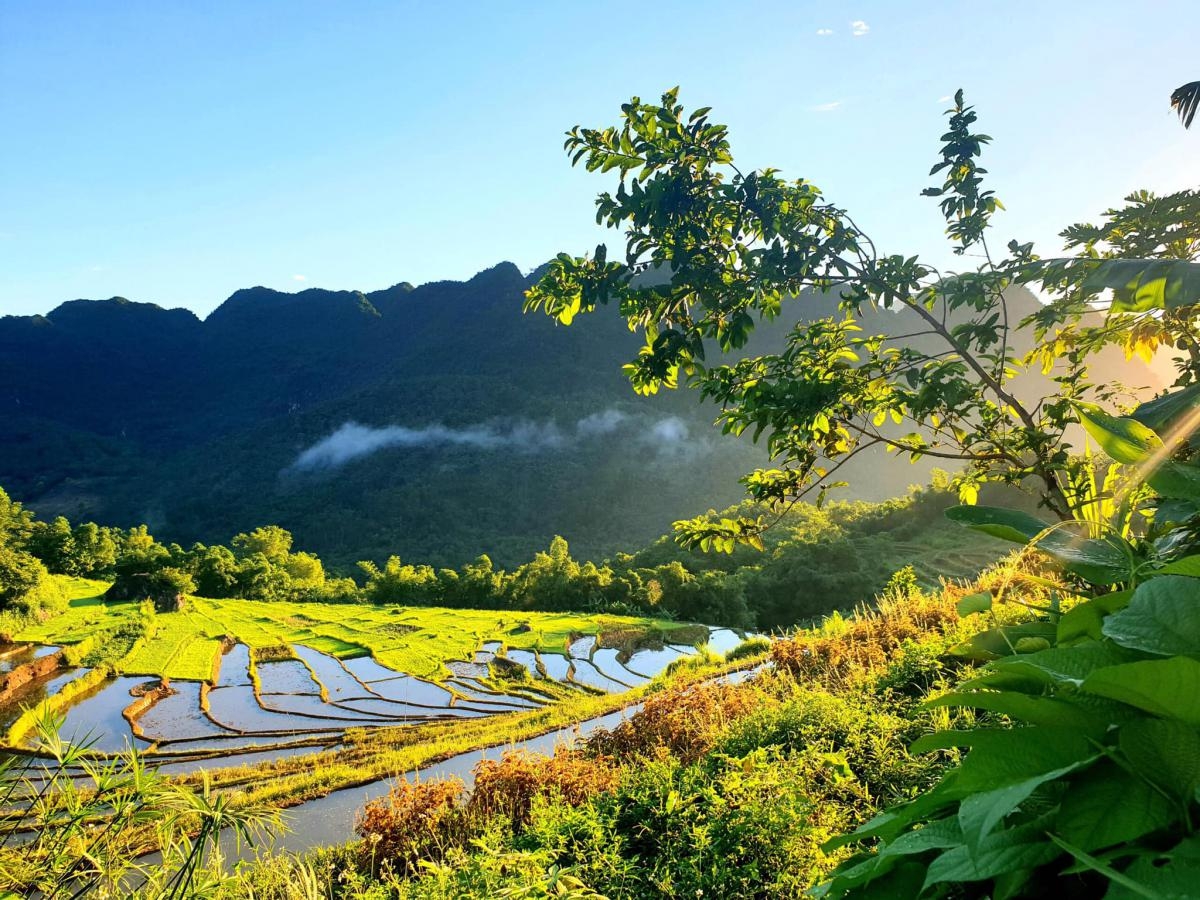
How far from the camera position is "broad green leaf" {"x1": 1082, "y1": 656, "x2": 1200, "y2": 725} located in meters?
0.37

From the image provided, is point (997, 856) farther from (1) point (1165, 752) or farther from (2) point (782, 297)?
(2) point (782, 297)

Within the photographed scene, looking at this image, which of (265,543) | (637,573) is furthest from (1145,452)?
(265,543)

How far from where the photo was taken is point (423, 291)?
438 feet

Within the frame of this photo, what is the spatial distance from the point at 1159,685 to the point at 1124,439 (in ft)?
1.39

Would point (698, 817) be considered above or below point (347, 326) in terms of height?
below

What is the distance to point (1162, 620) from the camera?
449 mm

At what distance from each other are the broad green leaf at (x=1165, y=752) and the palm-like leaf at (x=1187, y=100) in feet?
26.8

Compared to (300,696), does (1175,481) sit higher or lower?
higher

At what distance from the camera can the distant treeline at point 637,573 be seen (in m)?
33.1

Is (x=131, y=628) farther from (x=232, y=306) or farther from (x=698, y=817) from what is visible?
(x=232, y=306)

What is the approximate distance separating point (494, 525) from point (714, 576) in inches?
2013

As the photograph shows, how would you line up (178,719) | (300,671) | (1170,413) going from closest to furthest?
(1170,413)
(178,719)
(300,671)

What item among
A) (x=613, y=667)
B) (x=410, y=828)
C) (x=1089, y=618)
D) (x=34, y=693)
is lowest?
(x=613, y=667)

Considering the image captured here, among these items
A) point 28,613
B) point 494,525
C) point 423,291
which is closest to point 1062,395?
point 28,613
